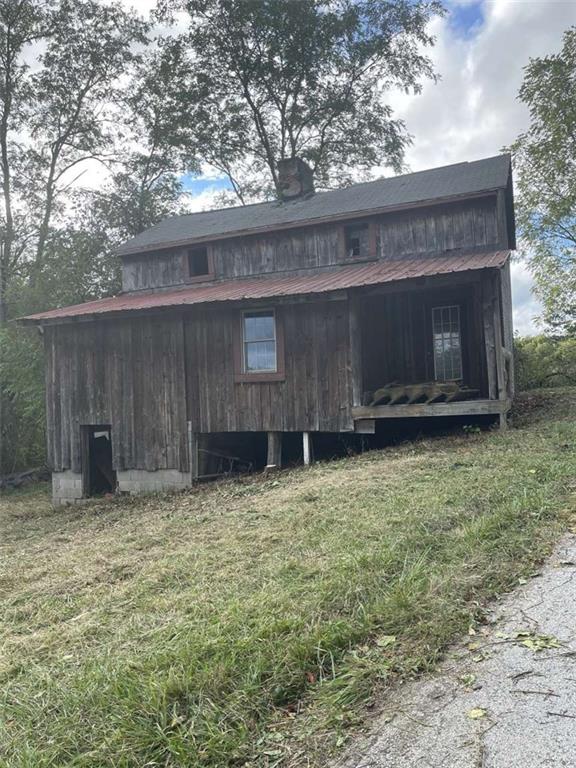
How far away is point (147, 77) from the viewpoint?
26.5 metres

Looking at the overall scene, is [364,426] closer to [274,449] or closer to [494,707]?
[274,449]

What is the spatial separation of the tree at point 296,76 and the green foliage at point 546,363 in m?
11.2

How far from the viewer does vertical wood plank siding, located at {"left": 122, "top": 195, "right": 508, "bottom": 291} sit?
13188 mm

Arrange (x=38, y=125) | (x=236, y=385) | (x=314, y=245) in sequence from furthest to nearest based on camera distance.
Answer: (x=38, y=125) < (x=314, y=245) < (x=236, y=385)

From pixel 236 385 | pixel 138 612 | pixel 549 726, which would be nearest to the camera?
pixel 549 726

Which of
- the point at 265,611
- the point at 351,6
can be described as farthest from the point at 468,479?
the point at 351,6

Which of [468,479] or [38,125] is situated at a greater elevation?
[38,125]

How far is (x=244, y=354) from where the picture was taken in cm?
1231

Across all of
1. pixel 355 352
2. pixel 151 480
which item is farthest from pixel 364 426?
pixel 151 480

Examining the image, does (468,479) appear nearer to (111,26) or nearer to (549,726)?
(549,726)

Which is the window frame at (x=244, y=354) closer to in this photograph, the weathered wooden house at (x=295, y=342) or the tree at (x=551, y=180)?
the weathered wooden house at (x=295, y=342)

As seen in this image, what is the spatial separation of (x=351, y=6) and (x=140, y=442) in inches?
878

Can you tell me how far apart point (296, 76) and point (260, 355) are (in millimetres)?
19305

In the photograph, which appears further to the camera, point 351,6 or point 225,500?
point 351,6
